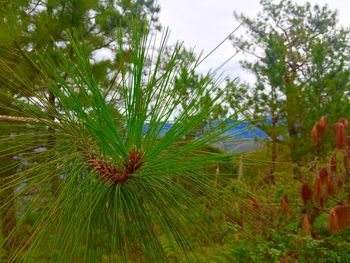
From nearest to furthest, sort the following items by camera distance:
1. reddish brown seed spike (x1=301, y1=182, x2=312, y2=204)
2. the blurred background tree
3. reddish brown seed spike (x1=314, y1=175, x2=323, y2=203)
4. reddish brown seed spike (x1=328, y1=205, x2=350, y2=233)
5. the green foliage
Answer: the green foliage → reddish brown seed spike (x1=328, y1=205, x2=350, y2=233) → reddish brown seed spike (x1=314, y1=175, x2=323, y2=203) → reddish brown seed spike (x1=301, y1=182, x2=312, y2=204) → the blurred background tree

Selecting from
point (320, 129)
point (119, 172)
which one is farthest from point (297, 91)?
point (119, 172)

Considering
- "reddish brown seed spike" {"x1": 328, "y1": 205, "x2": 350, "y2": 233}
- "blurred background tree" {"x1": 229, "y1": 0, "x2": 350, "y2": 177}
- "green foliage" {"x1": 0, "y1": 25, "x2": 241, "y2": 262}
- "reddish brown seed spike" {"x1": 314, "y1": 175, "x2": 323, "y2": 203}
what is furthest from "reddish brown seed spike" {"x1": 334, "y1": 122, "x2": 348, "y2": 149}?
"blurred background tree" {"x1": 229, "y1": 0, "x2": 350, "y2": 177}

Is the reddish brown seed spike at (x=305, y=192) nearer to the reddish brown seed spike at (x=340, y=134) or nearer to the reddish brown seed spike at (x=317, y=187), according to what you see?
the reddish brown seed spike at (x=317, y=187)

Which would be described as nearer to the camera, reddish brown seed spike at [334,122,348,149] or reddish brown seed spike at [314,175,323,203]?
reddish brown seed spike at [334,122,348,149]

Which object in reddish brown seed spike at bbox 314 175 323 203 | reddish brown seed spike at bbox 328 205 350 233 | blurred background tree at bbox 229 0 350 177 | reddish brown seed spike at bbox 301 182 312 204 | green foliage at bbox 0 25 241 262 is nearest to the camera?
green foliage at bbox 0 25 241 262

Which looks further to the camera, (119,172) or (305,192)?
(305,192)

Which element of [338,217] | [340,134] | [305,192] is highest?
[340,134]

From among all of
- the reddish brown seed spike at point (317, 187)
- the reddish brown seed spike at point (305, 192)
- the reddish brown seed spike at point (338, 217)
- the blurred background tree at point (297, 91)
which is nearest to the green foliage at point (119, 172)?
the reddish brown seed spike at point (338, 217)

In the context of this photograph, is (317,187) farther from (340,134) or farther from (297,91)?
(297,91)

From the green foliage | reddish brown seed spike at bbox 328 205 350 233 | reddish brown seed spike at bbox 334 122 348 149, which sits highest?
reddish brown seed spike at bbox 334 122 348 149

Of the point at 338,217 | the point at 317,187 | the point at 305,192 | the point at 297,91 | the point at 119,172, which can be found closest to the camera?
the point at 119,172

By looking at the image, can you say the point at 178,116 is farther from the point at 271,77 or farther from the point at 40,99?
the point at 271,77

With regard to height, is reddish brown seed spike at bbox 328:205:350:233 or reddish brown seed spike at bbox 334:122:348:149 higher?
reddish brown seed spike at bbox 334:122:348:149

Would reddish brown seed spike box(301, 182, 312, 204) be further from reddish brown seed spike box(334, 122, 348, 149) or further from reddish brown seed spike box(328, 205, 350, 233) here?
reddish brown seed spike box(334, 122, 348, 149)
